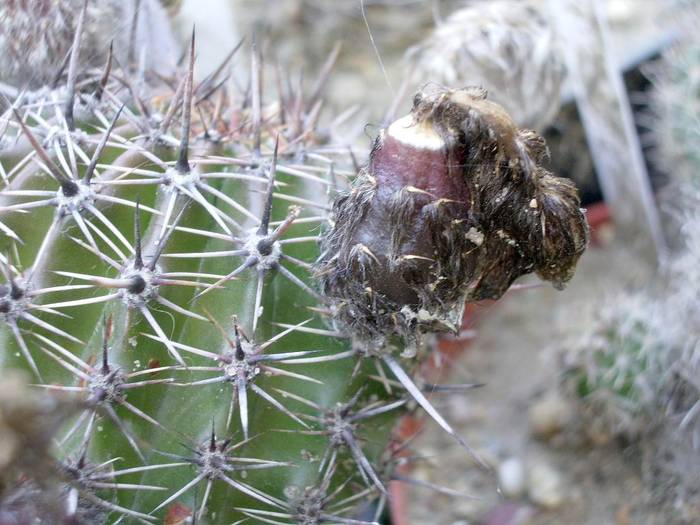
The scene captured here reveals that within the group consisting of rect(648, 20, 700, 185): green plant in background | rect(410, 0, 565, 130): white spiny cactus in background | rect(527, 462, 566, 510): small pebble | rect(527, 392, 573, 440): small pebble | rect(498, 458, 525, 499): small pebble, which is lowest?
rect(498, 458, 525, 499): small pebble

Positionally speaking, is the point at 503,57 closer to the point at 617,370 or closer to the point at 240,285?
the point at 617,370

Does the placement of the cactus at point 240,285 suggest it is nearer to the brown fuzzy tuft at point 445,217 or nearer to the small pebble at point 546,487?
the brown fuzzy tuft at point 445,217

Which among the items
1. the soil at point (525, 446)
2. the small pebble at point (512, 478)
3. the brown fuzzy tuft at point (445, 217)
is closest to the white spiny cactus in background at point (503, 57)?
the soil at point (525, 446)

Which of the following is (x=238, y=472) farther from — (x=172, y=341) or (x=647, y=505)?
(x=647, y=505)

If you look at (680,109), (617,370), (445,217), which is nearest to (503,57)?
(680,109)

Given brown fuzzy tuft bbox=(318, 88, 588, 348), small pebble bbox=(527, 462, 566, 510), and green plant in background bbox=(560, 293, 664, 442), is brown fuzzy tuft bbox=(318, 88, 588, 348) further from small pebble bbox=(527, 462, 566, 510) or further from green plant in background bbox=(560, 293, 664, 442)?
Answer: small pebble bbox=(527, 462, 566, 510)

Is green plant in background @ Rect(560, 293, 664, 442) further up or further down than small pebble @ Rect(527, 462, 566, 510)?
further up

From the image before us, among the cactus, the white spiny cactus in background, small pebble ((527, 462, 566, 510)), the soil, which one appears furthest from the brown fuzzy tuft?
small pebble ((527, 462, 566, 510))

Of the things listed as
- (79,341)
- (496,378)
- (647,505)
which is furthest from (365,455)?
(496,378)
